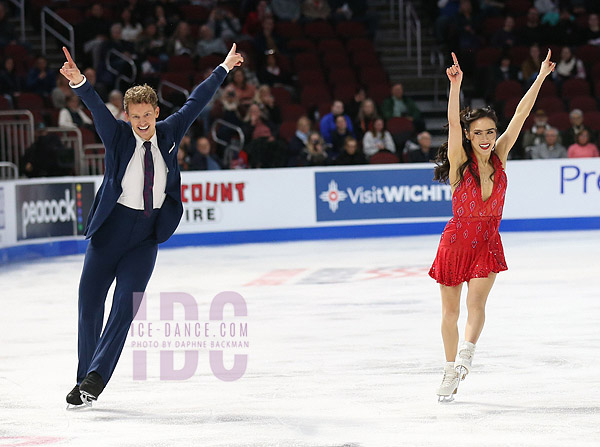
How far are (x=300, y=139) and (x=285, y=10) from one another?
4.18 metres

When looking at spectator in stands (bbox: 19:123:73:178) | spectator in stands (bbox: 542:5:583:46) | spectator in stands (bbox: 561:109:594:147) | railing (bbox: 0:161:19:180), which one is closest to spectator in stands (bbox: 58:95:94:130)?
spectator in stands (bbox: 19:123:73:178)

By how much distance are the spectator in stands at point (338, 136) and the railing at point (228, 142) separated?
1.30 m

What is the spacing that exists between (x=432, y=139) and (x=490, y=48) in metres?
1.95

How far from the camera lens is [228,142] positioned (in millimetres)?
15766

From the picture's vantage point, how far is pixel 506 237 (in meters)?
14.4

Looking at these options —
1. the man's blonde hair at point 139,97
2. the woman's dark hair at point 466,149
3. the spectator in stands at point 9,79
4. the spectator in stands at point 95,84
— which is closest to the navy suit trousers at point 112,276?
the man's blonde hair at point 139,97

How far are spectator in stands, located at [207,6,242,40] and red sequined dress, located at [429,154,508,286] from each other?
13.2 metres

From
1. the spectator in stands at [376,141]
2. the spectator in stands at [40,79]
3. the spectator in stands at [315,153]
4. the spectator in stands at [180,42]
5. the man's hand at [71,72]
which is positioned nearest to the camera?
the man's hand at [71,72]

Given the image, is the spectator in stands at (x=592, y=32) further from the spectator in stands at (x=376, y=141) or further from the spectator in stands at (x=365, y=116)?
the spectator in stands at (x=376, y=141)

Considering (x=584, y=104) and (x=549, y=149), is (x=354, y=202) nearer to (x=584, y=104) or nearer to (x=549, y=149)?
(x=549, y=149)

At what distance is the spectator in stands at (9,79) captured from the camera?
16156 millimetres

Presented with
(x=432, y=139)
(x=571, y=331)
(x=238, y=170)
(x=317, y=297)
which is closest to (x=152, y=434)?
(x=571, y=331)

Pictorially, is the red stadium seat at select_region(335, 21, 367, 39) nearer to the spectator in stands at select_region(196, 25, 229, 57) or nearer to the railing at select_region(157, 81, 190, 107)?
the spectator in stands at select_region(196, 25, 229, 57)

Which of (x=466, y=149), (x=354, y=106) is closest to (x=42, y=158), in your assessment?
(x=354, y=106)
